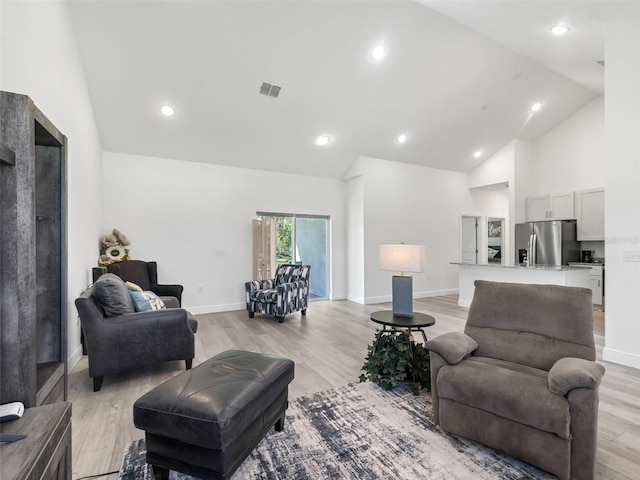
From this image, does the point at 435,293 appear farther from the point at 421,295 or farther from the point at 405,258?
the point at 405,258

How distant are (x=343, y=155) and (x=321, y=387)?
14.6 ft

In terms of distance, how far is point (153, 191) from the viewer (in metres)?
5.08

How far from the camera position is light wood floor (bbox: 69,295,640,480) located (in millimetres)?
1849

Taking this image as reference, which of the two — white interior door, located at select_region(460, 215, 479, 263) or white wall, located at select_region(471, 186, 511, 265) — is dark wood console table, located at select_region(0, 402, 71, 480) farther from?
white wall, located at select_region(471, 186, 511, 265)

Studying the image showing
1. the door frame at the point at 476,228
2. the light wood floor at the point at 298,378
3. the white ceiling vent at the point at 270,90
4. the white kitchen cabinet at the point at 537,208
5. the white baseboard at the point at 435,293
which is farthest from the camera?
the door frame at the point at 476,228

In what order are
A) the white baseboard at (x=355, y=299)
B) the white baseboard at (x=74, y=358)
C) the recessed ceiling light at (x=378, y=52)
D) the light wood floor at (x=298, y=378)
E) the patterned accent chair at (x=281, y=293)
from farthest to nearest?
the white baseboard at (x=355, y=299), the patterned accent chair at (x=281, y=293), the recessed ceiling light at (x=378, y=52), the white baseboard at (x=74, y=358), the light wood floor at (x=298, y=378)

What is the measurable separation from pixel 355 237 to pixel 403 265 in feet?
12.0

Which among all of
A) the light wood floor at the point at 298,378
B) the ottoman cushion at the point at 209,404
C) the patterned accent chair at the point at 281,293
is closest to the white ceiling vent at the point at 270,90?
the patterned accent chair at the point at 281,293

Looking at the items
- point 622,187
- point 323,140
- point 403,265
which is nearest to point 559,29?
point 622,187

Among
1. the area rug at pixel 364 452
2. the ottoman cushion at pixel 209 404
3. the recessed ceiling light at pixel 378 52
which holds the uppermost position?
the recessed ceiling light at pixel 378 52

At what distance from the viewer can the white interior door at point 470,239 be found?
315 inches

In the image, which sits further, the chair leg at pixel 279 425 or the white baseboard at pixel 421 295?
the white baseboard at pixel 421 295

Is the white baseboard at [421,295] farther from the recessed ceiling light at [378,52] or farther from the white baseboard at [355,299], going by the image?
the recessed ceiling light at [378,52]

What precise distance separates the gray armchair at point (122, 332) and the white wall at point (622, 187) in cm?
426
